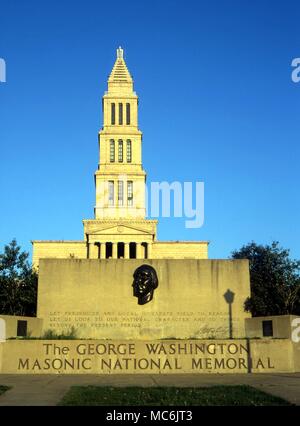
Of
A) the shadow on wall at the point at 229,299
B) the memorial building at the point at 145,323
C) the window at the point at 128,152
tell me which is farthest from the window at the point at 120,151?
the shadow on wall at the point at 229,299

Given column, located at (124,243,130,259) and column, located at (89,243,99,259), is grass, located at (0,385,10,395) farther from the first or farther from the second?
column, located at (89,243,99,259)

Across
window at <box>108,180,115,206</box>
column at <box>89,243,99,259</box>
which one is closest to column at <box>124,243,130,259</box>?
column at <box>89,243,99,259</box>

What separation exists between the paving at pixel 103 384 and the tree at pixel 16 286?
17.7 m

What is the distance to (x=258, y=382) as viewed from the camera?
15023 mm

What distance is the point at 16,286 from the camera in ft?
117

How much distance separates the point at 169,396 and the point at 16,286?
26.0 metres

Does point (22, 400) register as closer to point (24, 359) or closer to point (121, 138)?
point (24, 359)

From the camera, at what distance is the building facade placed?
93688 millimetres

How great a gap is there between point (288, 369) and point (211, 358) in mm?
2865

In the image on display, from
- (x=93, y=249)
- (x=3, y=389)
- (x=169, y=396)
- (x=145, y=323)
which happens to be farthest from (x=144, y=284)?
(x=93, y=249)

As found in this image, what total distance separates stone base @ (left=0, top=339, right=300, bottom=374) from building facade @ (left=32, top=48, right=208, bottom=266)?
7134 cm

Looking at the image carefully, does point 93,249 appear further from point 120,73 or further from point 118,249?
point 120,73

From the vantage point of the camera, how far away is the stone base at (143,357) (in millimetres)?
18875
